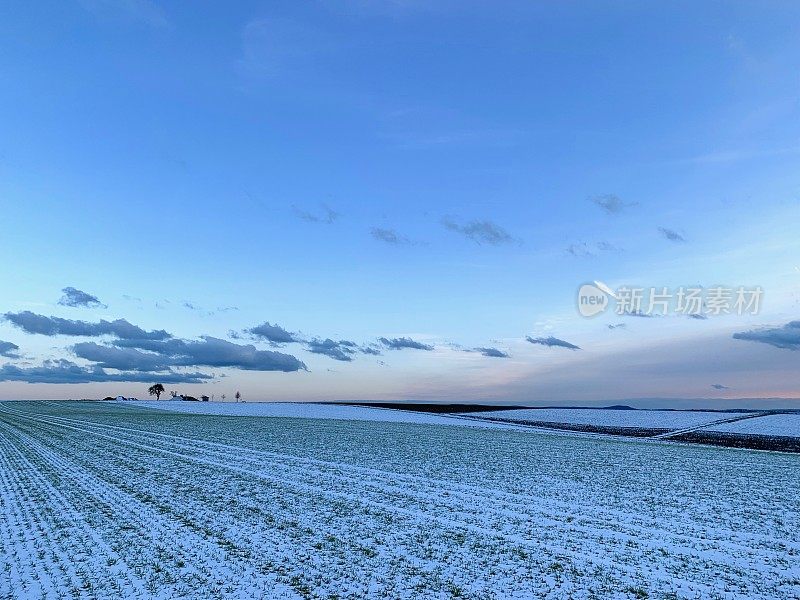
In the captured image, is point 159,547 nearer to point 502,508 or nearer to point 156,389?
point 502,508

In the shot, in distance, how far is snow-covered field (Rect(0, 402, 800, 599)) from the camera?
10438 mm

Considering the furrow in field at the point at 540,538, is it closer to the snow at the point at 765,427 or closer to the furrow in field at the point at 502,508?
the furrow in field at the point at 502,508

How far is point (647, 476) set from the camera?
23953 mm

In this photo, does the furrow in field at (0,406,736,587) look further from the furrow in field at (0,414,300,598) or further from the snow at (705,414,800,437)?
the snow at (705,414,800,437)

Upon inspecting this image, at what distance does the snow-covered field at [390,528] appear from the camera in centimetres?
1044

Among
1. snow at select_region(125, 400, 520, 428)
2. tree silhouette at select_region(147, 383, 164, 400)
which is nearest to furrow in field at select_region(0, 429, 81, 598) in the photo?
snow at select_region(125, 400, 520, 428)

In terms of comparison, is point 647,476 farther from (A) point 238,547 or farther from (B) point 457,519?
(A) point 238,547

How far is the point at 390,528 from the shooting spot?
1422 cm

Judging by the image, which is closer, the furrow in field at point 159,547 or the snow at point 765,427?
the furrow in field at point 159,547

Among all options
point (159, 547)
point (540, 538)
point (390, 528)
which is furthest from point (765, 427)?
point (159, 547)

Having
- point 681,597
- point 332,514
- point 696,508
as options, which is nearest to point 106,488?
point 332,514

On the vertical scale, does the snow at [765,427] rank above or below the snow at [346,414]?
above

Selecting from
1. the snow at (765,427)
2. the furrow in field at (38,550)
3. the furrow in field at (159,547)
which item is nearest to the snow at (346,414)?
the snow at (765,427)

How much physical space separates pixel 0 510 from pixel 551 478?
18.8 m
